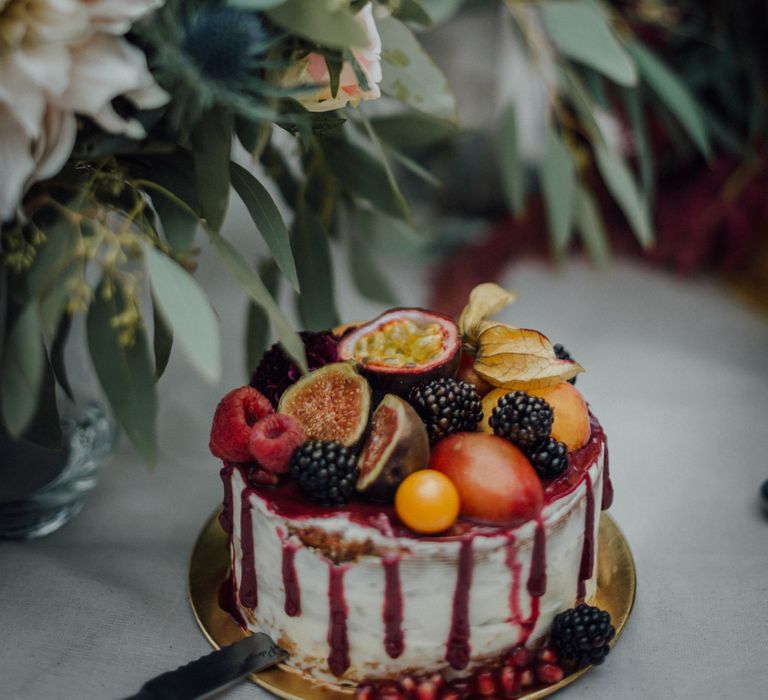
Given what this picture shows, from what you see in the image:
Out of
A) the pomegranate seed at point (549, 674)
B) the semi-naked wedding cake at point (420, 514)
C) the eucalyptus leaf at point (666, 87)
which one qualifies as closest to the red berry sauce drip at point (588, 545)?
the semi-naked wedding cake at point (420, 514)

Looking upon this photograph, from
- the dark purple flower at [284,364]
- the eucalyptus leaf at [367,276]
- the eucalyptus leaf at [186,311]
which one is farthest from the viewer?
the eucalyptus leaf at [367,276]

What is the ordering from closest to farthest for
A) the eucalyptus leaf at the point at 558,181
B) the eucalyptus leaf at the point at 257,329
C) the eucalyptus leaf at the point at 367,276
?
the eucalyptus leaf at the point at 257,329 → the eucalyptus leaf at the point at 367,276 → the eucalyptus leaf at the point at 558,181

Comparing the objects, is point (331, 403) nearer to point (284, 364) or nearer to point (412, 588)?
point (284, 364)

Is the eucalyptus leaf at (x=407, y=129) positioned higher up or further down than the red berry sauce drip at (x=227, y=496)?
higher up

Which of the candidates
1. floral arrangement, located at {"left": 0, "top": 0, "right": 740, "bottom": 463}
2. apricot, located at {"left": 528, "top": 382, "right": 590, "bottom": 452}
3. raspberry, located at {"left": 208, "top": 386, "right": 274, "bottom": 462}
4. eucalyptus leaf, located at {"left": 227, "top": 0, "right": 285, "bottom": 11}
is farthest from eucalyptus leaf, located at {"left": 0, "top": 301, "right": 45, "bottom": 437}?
apricot, located at {"left": 528, "top": 382, "right": 590, "bottom": 452}

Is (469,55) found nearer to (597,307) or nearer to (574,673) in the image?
(597,307)

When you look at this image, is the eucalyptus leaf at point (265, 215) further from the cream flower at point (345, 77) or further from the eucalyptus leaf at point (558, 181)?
the eucalyptus leaf at point (558, 181)

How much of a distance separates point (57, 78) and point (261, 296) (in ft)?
0.86

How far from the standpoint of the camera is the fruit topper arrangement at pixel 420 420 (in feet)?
3.04

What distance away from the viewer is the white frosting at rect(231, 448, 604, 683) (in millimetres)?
923

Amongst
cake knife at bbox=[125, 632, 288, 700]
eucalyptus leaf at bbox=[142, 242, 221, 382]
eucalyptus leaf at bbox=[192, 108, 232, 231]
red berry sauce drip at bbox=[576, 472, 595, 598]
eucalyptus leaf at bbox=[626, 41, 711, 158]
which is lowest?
cake knife at bbox=[125, 632, 288, 700]

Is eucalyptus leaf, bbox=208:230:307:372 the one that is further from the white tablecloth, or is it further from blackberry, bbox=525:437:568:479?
the white tablecloth

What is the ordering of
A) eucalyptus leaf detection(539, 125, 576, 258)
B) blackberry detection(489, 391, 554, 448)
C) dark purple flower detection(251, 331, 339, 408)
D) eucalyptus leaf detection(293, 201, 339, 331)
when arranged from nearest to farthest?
blackberry detection(489, 391, 554, 448) < dark purple flower detection(251, 331, 339, 408) < eucalyptus leaf detection(293, 201, 339, 331) < eucalyptus leaf detection(539, 125, 576, 258)

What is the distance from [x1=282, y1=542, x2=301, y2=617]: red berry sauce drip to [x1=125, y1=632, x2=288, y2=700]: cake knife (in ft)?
0.22
